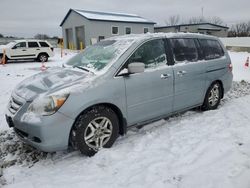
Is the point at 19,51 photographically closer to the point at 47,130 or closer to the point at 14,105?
the point at 14,105

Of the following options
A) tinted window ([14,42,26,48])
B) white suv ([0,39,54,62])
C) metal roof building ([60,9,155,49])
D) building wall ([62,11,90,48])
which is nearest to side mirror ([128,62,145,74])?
white suv ([0,39,54,62])

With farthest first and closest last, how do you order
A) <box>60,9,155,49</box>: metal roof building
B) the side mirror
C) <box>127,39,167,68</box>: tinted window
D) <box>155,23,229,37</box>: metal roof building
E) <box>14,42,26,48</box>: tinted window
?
1. <box>155,23,229,37</box>: metal roof building
2. <box>60,9,155,49</box>: metal roof building
3. <box>14,42,26,48</box>: tinted window
4. <box>127,39,167,68</box>: tinted window
5. the side mirror

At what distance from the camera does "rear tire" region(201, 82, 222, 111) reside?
5631 mm

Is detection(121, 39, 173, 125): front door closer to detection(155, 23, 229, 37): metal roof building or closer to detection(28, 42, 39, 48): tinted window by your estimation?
detection(28, 42, 39, 48): tinted window

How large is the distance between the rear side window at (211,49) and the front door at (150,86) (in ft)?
4.29

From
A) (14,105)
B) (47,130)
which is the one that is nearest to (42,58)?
(14,105)

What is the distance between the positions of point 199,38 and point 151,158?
305 cm

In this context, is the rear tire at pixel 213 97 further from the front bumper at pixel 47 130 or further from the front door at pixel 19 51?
the front door at pixel 19 51

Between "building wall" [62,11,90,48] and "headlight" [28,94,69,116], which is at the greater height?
"building wall" [62,11,90,48]

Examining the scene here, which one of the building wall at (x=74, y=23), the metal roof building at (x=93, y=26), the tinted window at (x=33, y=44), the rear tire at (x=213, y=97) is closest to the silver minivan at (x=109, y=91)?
the rear tire at (x=213, y=97)

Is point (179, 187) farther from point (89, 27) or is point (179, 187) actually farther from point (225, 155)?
point (89, 27)

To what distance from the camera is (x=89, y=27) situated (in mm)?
30625

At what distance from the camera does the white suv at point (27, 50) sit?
58.1ft

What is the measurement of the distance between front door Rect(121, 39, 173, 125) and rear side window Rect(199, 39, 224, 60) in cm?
131
